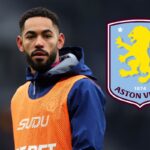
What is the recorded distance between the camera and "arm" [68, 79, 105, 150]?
5.30 feet

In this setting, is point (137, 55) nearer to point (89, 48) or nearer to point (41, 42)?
point (89, 48)

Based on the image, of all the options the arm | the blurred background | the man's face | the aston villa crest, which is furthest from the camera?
the aston villa crest

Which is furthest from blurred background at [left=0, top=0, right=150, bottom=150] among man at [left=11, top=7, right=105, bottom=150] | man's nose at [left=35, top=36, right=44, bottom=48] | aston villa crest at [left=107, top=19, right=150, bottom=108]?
man's nose at [left=35, top=36, right=44, bottom=48]

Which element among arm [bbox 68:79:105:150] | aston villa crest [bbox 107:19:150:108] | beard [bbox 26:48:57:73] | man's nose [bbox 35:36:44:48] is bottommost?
aston villa crest [bbox 107:19:150:108]

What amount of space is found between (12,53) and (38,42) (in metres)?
1.65

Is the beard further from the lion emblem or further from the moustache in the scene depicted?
the lion emblem

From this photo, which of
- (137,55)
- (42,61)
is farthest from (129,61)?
(42,61)

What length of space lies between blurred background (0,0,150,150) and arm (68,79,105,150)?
1611 mm

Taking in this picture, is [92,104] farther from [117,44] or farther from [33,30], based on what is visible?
[117,44]

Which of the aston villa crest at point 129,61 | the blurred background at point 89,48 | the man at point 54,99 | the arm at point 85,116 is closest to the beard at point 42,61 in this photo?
the man at point 54,99

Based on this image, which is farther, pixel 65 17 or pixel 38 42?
pixel 65 17

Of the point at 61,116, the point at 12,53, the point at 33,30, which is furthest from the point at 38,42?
the point at 12,53

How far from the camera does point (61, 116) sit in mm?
1668

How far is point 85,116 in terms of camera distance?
5.36 ft
